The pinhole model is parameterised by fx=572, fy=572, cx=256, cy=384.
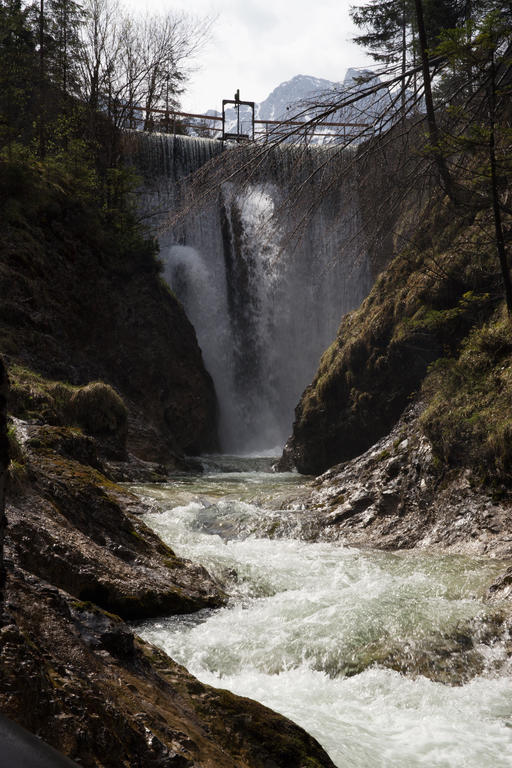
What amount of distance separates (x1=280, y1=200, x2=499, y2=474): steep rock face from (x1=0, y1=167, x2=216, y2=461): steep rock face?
13.2ft

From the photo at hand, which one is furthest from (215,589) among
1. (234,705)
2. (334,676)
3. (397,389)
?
(397,389)

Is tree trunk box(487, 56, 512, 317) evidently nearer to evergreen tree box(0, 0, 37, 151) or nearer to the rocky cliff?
the rocky cliff

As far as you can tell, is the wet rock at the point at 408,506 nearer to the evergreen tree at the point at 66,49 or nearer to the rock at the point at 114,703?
the rock at the point at 114,703

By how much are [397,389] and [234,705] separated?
7.65 meters

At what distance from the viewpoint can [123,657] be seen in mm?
2016

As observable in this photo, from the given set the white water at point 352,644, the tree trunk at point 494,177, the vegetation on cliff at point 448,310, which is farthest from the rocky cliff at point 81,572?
the tree trunk at point 494,177

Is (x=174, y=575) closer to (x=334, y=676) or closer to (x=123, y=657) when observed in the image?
(x=334, y=676)

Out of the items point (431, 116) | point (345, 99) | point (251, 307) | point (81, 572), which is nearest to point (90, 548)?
point (81, 572)

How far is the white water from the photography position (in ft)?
9.29

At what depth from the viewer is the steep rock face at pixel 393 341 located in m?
8.11

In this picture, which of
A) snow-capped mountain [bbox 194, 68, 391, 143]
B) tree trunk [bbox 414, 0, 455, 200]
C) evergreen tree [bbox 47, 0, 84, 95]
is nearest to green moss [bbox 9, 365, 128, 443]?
snow-capped mountain [bbox 194, 68, 391, 143]

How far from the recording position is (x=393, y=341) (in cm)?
945

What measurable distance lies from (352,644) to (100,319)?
13.0 meters

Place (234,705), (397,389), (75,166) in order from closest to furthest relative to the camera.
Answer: (234,705)
(397,389)
(75,166)
